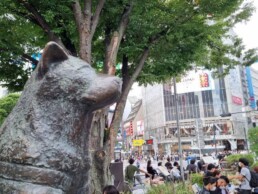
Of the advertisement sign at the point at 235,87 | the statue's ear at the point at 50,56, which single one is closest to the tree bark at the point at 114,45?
the statue's ear at the point at 50,56

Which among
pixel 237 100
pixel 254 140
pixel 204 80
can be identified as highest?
pixel 204 80

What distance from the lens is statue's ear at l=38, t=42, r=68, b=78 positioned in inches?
69.8

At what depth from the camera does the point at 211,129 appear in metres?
49.9

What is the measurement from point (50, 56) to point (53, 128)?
45cm

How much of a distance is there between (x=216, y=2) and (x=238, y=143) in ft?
173

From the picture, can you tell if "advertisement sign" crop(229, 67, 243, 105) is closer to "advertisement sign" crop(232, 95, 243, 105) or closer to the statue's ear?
"advertisement sign" crop(232, 95, 243, 105)

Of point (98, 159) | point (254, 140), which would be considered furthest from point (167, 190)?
point (254, 140)

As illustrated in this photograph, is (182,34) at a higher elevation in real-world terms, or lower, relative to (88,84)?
higher

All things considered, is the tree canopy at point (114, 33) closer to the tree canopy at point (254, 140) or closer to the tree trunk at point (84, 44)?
the tree trunk at point (84, 44)

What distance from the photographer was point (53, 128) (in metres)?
1.75

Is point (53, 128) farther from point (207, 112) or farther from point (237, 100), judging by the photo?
point (237, 100)

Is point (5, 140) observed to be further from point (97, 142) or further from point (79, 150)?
point (97, 142)

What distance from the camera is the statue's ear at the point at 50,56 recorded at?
1.77 metres

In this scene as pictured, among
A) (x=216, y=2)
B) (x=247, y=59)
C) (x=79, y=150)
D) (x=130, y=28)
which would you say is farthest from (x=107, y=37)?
(x=79, y=150)
